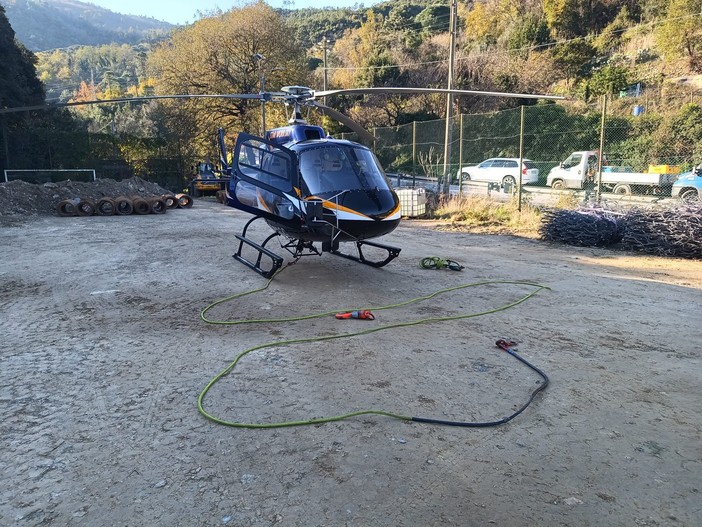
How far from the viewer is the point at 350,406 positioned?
3.53 m

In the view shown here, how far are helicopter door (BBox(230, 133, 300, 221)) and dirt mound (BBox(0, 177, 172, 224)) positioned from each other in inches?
429

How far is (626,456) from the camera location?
9.53 ft

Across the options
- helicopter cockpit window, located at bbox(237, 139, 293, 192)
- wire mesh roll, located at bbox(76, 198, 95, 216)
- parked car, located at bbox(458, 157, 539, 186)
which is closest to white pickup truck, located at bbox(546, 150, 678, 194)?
parked car, located at bbox(458, 157, 539, 186)

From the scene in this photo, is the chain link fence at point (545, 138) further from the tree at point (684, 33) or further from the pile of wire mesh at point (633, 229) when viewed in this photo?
the tree at point (684, 33)

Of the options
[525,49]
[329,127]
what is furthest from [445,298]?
[525,49]

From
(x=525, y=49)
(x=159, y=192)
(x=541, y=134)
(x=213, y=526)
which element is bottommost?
(x=213, y=526)

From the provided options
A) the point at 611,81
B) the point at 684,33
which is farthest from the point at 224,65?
the point at 684,33

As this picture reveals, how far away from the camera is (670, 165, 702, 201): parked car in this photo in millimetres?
11734

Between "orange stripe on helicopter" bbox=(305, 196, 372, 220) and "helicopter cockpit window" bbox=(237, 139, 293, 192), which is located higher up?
"helicopter cockpit window" bbox=(237, 139, 293, 192)

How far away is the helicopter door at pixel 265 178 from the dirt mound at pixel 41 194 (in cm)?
1089

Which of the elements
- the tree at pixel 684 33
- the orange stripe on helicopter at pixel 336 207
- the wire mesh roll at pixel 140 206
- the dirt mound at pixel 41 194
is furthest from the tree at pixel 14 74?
the tree at pixel 684 33

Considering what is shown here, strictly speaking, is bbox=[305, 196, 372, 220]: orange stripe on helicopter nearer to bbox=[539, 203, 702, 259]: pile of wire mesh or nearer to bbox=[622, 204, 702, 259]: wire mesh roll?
bbox=[539, 203, 702, 259]: pile of wire mesh

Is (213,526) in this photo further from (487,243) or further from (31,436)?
(487,243)

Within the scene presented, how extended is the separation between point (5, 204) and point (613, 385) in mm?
18924
